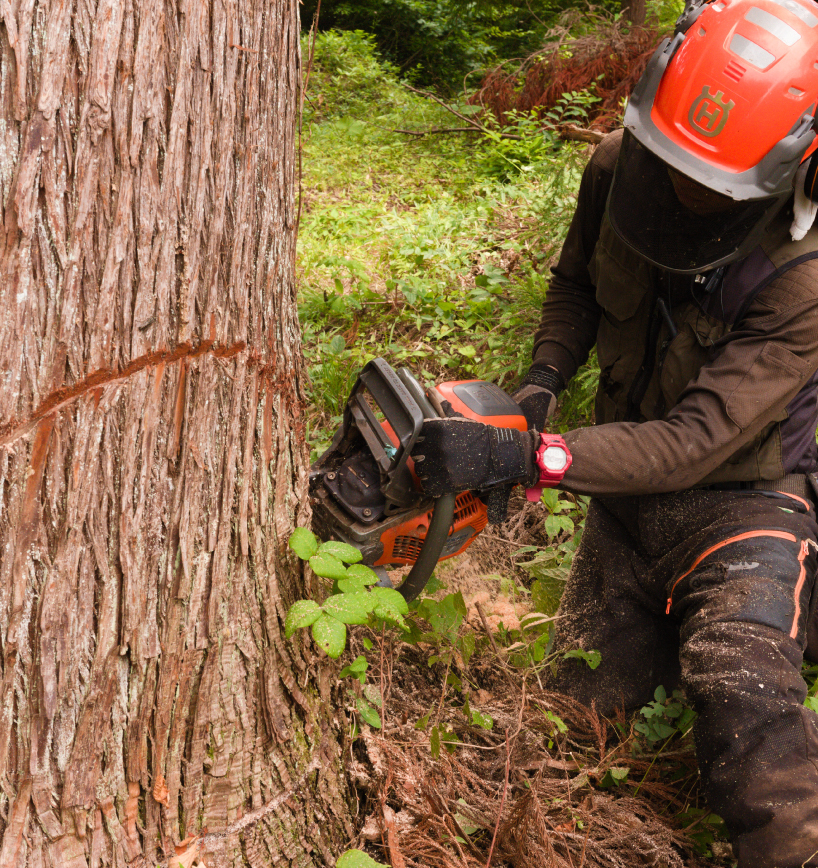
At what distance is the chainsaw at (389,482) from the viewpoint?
1.91 m

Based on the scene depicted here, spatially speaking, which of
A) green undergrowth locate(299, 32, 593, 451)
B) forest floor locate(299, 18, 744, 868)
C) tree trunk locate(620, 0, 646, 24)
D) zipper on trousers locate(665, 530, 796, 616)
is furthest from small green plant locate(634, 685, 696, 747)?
tree trunk locate(620, 0, 646, 24)

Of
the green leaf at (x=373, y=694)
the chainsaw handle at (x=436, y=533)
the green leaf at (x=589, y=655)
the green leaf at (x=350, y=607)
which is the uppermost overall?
the green leaf at (x=350, y=607)

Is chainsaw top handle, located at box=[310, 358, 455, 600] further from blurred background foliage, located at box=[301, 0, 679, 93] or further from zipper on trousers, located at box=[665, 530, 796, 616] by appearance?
blurred background foliage, located at box=[301, 0, 679, 93]

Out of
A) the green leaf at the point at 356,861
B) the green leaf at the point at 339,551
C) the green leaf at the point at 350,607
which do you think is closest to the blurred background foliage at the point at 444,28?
the green leaf at the point at 339,551

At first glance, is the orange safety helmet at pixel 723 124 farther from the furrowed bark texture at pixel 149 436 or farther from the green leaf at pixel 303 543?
the green leaf at pixel 303 543

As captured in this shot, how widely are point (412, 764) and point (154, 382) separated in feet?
3.86

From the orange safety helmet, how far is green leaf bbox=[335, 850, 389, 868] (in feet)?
5.67

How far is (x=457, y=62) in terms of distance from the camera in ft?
31.2

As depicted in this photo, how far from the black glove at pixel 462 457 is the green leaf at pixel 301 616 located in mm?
550

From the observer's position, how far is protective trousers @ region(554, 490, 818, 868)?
1.63 m

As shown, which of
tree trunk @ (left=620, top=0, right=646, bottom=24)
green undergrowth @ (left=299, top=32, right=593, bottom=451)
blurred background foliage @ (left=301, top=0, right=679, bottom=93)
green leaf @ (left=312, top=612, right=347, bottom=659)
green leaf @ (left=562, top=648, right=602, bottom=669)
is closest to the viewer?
green leaf @ (left=312, top=612, right=347, bottom=659)

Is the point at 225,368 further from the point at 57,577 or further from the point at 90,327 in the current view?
the point at 57,577

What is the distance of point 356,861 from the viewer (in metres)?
1.39

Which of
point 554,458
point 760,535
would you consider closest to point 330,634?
point 554,458
